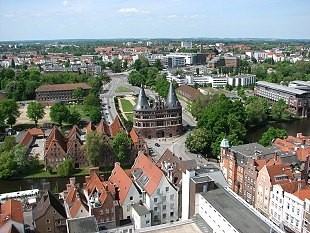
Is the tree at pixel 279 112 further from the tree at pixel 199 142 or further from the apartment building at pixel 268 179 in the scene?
the apartment building at pixel 268 179

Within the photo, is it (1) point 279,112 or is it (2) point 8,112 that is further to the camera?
(1) point 279,112

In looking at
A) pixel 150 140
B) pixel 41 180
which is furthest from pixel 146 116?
pixel 41 180

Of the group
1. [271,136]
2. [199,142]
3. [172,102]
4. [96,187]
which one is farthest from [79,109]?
[96,187]

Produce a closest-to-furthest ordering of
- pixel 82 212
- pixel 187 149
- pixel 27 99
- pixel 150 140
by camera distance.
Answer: pixel 82 212 → pixel 187 149 → pixel 150 140 → pixel 27 99

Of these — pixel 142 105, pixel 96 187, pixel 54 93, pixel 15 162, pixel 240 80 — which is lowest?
pixel 15 162

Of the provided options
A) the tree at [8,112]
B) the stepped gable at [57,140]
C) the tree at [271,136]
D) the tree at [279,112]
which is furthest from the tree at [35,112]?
the tree at [279,112]

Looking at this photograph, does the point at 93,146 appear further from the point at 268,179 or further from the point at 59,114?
the point at 59,114

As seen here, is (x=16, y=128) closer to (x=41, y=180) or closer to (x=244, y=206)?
(x=41, y=180)
